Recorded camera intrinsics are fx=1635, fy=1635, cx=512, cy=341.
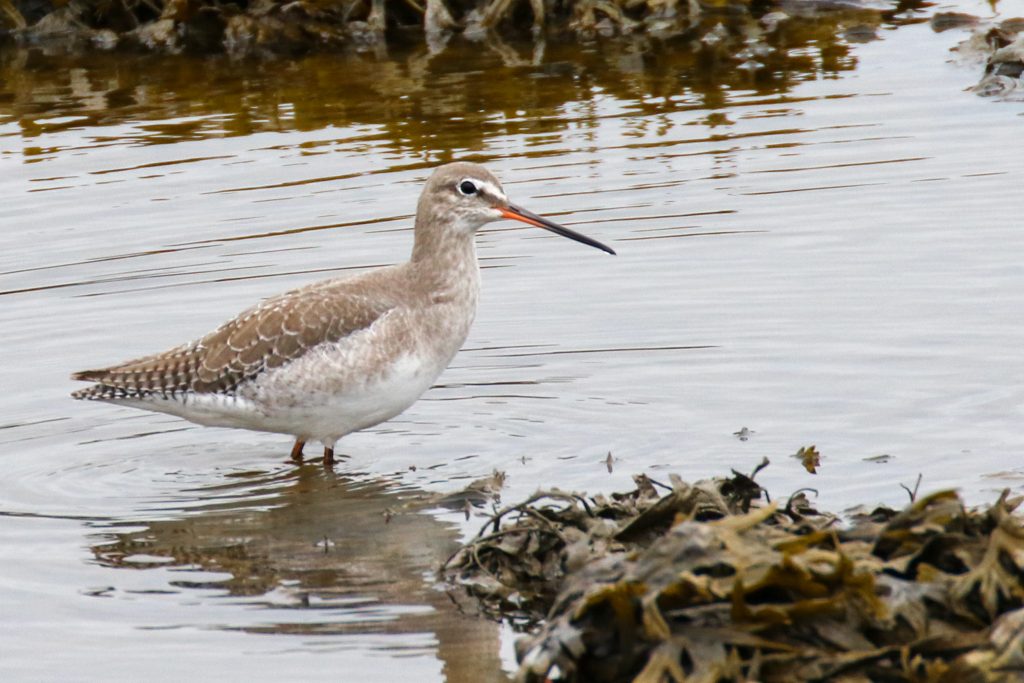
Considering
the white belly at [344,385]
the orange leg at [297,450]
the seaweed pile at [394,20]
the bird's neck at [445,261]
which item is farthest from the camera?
the seaweed pile at [394,20]

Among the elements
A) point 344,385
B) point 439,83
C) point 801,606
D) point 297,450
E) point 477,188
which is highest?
point 477,188

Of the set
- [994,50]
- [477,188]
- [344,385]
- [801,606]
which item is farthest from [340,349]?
[994,50]

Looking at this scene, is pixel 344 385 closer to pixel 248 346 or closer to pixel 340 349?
pixel 340 349

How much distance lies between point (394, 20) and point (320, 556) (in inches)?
439

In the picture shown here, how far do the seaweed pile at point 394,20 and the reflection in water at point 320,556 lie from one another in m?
9.29

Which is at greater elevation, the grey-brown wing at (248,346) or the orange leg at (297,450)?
the grey-brown wing at (248,346)

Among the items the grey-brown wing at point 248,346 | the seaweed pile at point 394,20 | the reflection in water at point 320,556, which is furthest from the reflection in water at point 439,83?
the reflection in water at point 320,556

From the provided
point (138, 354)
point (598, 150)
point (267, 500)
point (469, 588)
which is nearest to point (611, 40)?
point (598, 150)

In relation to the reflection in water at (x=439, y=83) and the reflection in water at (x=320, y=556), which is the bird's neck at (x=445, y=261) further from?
the reflection in water at (x=439, y=83)

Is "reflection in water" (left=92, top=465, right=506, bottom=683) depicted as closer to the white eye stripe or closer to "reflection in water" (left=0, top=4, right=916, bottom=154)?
the white eye stripe

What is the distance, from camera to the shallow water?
714 centimetres

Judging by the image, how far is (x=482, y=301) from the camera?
10.8 m

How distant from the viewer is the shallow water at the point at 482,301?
23.4 ft

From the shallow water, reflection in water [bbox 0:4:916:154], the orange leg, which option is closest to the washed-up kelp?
the shallow water
